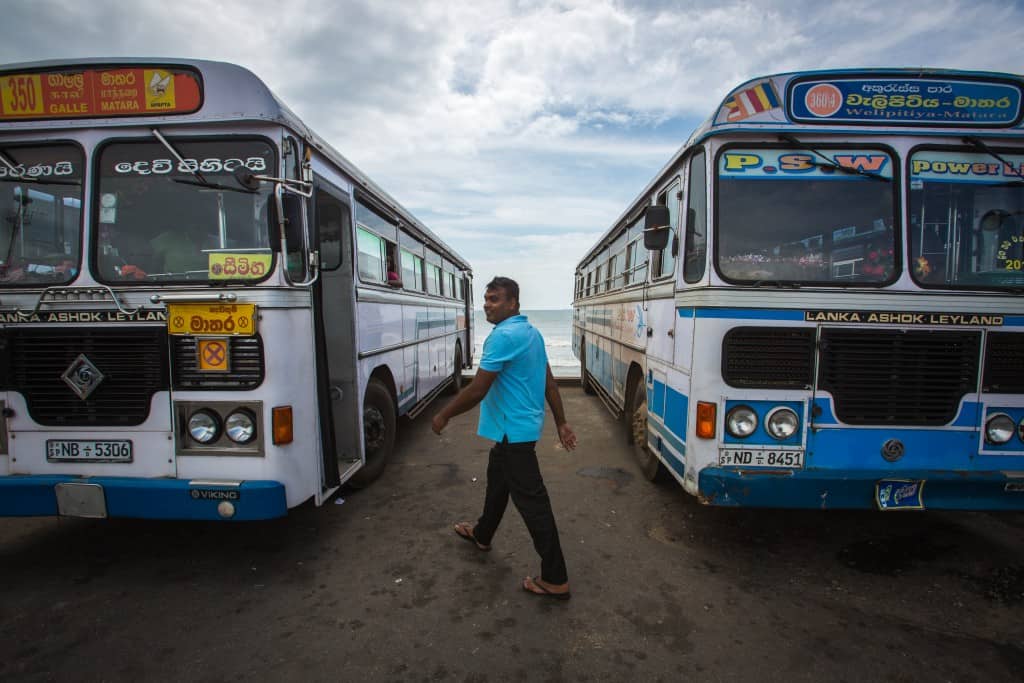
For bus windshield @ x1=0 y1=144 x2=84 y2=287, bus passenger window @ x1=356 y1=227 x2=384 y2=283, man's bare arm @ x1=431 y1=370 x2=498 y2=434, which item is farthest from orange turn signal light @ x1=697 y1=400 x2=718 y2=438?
bus windshield @ x1=0 y1=144 x2=84 y2=287

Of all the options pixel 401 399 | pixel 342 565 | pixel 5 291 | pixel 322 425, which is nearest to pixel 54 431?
pixel 5 291

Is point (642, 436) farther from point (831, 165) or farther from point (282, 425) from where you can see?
point (282, 425)

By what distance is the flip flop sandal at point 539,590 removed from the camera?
10.1 feet

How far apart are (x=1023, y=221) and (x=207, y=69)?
540cm

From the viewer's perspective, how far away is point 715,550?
3764mm

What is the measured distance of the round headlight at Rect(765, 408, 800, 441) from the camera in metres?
3.34

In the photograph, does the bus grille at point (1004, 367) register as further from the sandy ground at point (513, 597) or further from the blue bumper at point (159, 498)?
the blue bumper at point (159, 498)

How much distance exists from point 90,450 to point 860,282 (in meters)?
5.14

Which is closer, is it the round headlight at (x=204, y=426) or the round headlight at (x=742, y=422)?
the round headlight at (x=204, y=426)

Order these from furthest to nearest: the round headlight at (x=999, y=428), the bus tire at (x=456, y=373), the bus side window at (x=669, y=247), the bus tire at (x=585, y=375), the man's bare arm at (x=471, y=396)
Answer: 1. the bus tire at (x=585, y=375)
2. the bus tire at (x=456, y=373)
3. the bus side window at (x=669, y=247)
4. the round headlight at (x=999, y=428)
5. the man's bare arm at (x=471, y=396)

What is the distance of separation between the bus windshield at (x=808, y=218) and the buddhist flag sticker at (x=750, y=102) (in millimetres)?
231

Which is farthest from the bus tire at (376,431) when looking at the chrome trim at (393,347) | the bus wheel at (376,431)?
the chrome trim at (393,347)

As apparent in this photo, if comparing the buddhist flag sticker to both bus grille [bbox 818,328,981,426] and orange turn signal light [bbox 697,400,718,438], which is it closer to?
bus grille [bbox 818,328,981,426]

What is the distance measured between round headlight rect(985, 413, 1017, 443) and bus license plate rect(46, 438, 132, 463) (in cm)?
563
